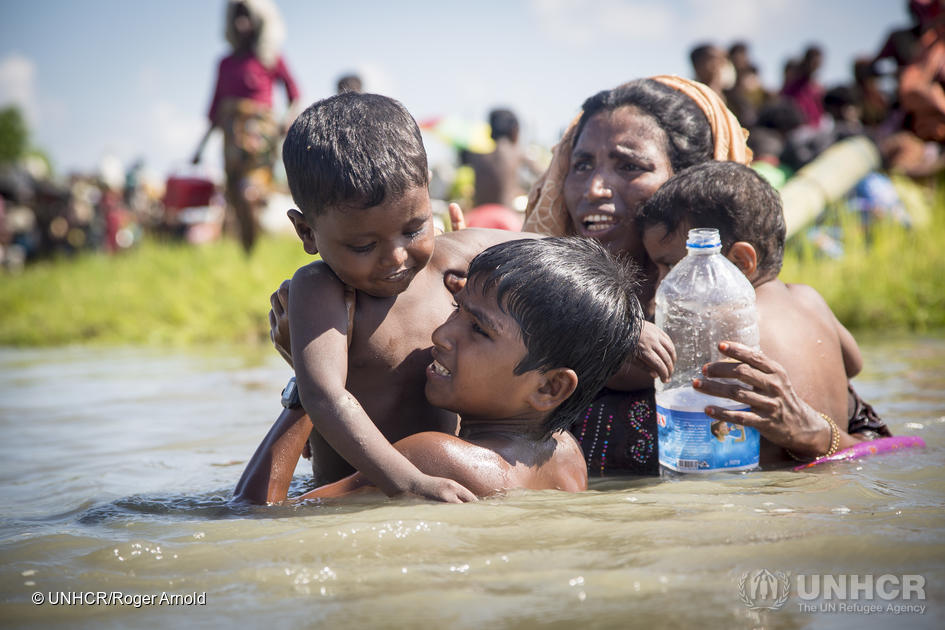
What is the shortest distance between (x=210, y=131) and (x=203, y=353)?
2232mm

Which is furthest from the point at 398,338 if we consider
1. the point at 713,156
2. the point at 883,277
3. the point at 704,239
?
the point at 883,277

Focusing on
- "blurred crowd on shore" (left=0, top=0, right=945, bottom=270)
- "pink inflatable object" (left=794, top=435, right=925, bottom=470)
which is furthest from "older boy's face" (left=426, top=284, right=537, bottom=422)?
"blurred crowd on shore" (left=0, top=0, right=945, bottom=270)

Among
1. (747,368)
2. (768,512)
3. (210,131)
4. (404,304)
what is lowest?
(768,512)

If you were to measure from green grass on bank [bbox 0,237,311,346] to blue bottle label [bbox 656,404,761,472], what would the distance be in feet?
21.5

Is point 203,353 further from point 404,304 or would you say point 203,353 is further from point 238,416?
point 404,304

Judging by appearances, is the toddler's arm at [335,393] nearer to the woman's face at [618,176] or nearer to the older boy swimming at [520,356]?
the older boy swimming at [520,356]

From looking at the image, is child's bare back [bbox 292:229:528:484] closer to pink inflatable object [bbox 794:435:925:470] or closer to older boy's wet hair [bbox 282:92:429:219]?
older boy's wet hair [bbox 282:92:429:219]

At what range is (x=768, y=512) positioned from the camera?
7.73 feet

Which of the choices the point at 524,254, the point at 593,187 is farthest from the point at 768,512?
the point at 593,187

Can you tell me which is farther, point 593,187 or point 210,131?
point 210,131

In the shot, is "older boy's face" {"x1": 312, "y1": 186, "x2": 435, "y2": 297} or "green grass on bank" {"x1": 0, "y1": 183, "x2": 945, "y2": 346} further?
Result: "green grass on bank" {"x1": 0, "y1": 183, "x2": 945, "y2": 346}

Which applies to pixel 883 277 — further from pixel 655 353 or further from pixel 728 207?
pixel 655 353

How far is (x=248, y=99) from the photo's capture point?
855 centimetres

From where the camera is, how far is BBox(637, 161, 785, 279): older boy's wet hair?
3.06 metres
